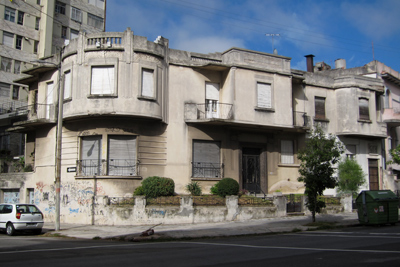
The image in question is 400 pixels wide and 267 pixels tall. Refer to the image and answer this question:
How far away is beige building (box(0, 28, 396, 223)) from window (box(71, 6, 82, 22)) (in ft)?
68.8

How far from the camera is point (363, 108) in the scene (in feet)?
98.5

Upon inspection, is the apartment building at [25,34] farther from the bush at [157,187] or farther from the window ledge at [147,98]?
the bush at [157,187]

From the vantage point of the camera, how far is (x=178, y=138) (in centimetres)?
2384

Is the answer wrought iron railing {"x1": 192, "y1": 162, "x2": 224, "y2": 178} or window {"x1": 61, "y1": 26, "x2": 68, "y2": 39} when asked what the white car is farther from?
window {"x1": 61, "y1": 26, "x2": 68, "y2": 39}

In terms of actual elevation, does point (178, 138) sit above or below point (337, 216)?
above

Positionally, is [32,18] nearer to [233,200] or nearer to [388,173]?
[233,200]

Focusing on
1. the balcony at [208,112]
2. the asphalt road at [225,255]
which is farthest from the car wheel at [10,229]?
the balcony at [208,112]

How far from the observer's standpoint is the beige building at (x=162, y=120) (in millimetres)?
21969

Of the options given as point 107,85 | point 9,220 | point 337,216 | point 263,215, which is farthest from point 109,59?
point 337,216

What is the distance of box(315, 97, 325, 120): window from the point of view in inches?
1162

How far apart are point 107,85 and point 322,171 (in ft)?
40.2

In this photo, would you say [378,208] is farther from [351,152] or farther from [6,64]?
[6,64]

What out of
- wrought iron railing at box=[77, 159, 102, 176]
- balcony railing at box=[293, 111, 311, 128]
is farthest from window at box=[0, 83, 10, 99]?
balcony railing at box=[293, 111, 311, 128]

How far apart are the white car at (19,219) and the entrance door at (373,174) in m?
23.9
